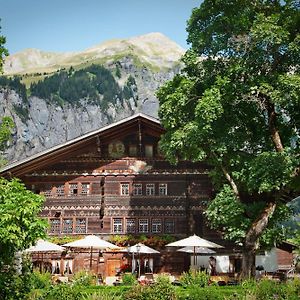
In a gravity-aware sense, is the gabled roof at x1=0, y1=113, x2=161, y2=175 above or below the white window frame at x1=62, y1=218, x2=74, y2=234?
above

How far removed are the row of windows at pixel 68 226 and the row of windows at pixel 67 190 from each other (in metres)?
1.61

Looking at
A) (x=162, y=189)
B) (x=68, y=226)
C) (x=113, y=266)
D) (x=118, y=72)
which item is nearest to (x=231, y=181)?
(x=162, y=189)

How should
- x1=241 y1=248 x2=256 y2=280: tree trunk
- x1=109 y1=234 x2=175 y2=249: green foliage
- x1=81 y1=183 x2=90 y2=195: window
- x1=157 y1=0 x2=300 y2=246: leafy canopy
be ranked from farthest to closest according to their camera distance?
1. x1=81 y1=183 x2=90 y2=195: window
2. x1=109 y1=234 x2=175 y2=249: green foliage
3. x1=241 y1=248 x2=256 y2=280: tree trunk
4. x1=157 y1=0 x2=300 y2=246: leafy canopy

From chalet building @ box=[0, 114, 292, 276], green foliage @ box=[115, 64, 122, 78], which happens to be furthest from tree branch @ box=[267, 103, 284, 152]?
green foliage @ box=[115, 64, 122, 78]

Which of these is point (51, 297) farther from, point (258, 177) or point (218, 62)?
point (218, 62)

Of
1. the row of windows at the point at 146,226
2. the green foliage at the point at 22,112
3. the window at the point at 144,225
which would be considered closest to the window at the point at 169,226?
the row of windows at the point at 146,226

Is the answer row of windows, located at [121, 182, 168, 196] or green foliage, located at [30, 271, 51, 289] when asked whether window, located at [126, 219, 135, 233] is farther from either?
green foliage, located at [30, 271, 51, 289]

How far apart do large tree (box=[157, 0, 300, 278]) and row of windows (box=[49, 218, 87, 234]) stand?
9.06 metres

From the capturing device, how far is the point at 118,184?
3133 cm

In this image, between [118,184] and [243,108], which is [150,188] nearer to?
[118,184]

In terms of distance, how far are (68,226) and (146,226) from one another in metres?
4.92

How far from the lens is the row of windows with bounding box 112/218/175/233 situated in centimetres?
3045

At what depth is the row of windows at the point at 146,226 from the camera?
99.9 feet

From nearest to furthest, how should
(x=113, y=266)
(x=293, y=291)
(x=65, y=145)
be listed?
(x=293, y=291) → (x=113, y=266) → (x=65, y=145)
